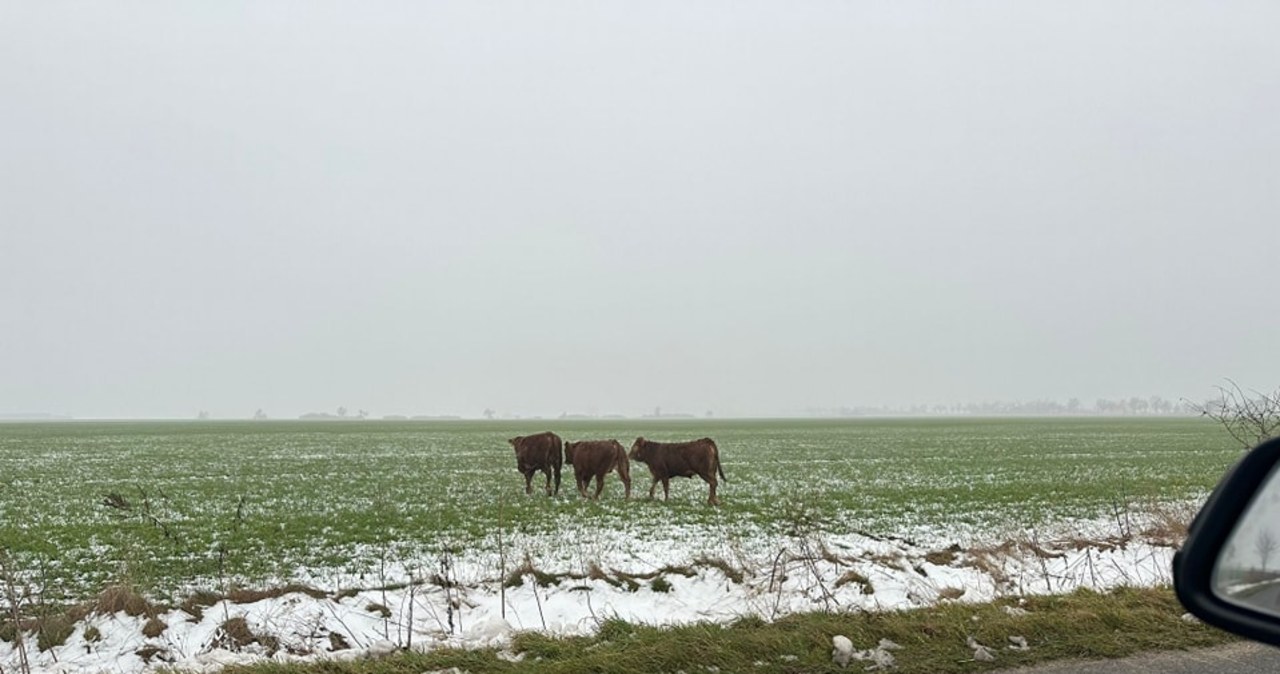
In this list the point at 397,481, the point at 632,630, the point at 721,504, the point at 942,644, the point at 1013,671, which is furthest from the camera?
the point at 397,481

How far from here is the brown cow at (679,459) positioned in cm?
2033

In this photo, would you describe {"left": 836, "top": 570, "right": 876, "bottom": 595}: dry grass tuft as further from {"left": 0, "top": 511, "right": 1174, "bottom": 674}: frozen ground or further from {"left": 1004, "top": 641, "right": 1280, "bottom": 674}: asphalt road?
{"left": 1004, "top": 641, "right": 1280, "bottom": 674}: asphalt road

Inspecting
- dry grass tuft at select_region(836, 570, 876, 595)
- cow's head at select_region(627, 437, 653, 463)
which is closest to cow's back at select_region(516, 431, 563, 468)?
cow's head at select_region(627, 437, 653, 463)

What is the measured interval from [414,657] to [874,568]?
5762 mm

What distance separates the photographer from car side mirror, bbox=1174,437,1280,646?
2277 millimetres

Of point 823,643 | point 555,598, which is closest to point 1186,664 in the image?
point 823,643

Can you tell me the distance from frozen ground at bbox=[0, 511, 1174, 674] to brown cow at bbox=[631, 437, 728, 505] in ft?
30.1

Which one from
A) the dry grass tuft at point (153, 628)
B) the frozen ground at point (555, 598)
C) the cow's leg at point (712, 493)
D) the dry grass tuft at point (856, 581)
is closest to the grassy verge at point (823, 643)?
the frozen ground at point (555, 598)

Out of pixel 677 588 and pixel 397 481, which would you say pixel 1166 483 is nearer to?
pixel 677 588

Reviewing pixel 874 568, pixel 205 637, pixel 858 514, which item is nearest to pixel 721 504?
pixel 858 514

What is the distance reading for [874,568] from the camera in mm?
9188

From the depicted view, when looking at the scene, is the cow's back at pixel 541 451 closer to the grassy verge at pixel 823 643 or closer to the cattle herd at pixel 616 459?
the cattle herd at pixel 616 459

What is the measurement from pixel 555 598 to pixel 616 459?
41.7 ft

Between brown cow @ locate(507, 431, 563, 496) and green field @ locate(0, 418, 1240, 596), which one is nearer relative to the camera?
green field @ locate(0, 418, 1240, 596)
